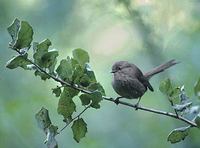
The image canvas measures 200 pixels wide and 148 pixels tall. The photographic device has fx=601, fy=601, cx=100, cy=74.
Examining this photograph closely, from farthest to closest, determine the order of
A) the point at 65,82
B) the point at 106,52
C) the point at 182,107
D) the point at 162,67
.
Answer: the point at 106,52 → the point at 162,67 → the point at 65,82 → the point at 182,107

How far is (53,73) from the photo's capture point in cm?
142

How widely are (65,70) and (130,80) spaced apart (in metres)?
1.23

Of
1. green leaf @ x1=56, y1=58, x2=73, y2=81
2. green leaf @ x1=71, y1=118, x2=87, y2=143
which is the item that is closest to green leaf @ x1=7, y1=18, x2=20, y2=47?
green leaf @ x1=56, y1=58, x2=73, y2=81

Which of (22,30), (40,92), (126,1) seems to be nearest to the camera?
(22,30)

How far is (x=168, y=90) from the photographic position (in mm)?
1374

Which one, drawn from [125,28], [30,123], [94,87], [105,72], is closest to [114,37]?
[125,28]

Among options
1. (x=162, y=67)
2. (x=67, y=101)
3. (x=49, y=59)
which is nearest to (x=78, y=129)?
(x=67, y=101)

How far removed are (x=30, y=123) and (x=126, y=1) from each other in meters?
1.04

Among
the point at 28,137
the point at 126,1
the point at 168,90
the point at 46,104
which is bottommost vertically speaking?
the point at 168,90

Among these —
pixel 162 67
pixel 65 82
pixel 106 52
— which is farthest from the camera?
pixel 106 52

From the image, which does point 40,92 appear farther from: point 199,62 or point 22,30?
point 22,30

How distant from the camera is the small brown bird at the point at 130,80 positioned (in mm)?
2475

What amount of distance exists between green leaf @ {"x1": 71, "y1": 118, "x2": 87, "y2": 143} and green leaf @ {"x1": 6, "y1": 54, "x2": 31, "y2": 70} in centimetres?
19

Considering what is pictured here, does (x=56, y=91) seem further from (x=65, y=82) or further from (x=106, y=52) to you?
(x=106, y=52)
